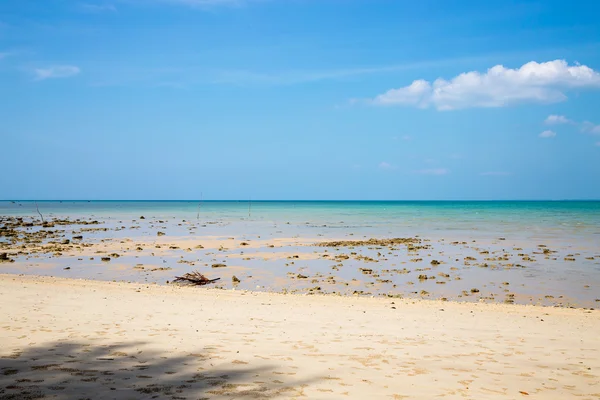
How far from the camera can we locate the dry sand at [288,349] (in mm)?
6305

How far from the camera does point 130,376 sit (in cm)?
661

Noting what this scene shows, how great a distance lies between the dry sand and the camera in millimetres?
6305

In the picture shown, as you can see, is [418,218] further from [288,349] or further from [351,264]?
[288,349]

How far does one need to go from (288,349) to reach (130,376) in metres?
2.69

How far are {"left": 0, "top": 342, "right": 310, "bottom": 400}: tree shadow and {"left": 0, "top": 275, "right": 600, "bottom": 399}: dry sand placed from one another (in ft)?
0.05

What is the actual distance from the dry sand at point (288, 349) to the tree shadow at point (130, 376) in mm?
16

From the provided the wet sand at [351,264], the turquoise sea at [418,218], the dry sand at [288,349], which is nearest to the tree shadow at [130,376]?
the dry sand at [288,349]

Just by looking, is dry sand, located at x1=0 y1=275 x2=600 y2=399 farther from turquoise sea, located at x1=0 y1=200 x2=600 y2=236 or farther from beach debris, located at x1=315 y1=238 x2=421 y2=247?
turquoise sea, located at x1=0 y1=200 x2=600 y2=236

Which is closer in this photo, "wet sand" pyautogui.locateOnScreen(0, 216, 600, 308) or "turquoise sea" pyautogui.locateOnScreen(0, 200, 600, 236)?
"wet sand" pyautogui.locateOnScreen(0, 216, 600, 308)

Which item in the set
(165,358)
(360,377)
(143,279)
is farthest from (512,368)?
(143,279)

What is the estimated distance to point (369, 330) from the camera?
9891mm

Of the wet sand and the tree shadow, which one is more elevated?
the tree shadow

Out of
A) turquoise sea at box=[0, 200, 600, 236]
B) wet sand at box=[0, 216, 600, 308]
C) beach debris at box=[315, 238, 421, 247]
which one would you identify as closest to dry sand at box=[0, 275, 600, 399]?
wet sand at box=[0, 216, 600, 308]

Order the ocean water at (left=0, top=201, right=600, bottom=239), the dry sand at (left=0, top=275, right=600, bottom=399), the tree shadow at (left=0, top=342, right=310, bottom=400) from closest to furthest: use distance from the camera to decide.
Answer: the tree shadow at (left=0, top=342, right=310, bottom=400) → the dry sand at (left=0, top=275, right=600, bottom=399) → the ocean water at (left=0, top=201, right=600, bottom=239)
